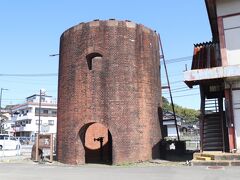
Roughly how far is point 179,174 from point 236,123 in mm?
5940

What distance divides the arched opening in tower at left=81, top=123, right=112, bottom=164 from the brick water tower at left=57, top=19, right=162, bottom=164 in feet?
3.61

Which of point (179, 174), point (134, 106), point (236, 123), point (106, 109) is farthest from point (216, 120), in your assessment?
point (179, 174)

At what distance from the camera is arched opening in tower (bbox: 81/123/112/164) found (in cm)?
2289

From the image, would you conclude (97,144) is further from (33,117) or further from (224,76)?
(33,117)

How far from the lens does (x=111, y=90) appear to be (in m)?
20.0

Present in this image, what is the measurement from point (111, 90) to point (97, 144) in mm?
5353

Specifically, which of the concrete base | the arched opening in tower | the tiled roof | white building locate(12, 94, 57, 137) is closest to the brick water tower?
the arched opening in tower

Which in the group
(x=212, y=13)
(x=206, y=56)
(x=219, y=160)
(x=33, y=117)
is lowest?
(x=219, y=160)

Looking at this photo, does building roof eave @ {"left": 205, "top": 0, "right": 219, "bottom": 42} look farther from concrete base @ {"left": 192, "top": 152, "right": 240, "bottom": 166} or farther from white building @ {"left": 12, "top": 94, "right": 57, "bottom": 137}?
white building @ {"left": 12, "top": 94, "right": 57, "bottom": 137}

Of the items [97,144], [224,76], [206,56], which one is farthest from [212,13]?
[97,144]

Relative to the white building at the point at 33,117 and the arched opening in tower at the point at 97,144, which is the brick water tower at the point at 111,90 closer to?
the arched opening in tower at the point at 97,144

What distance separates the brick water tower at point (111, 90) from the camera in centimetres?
1975

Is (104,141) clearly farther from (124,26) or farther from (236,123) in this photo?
(236,123)

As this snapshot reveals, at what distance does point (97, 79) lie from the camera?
2023cm
